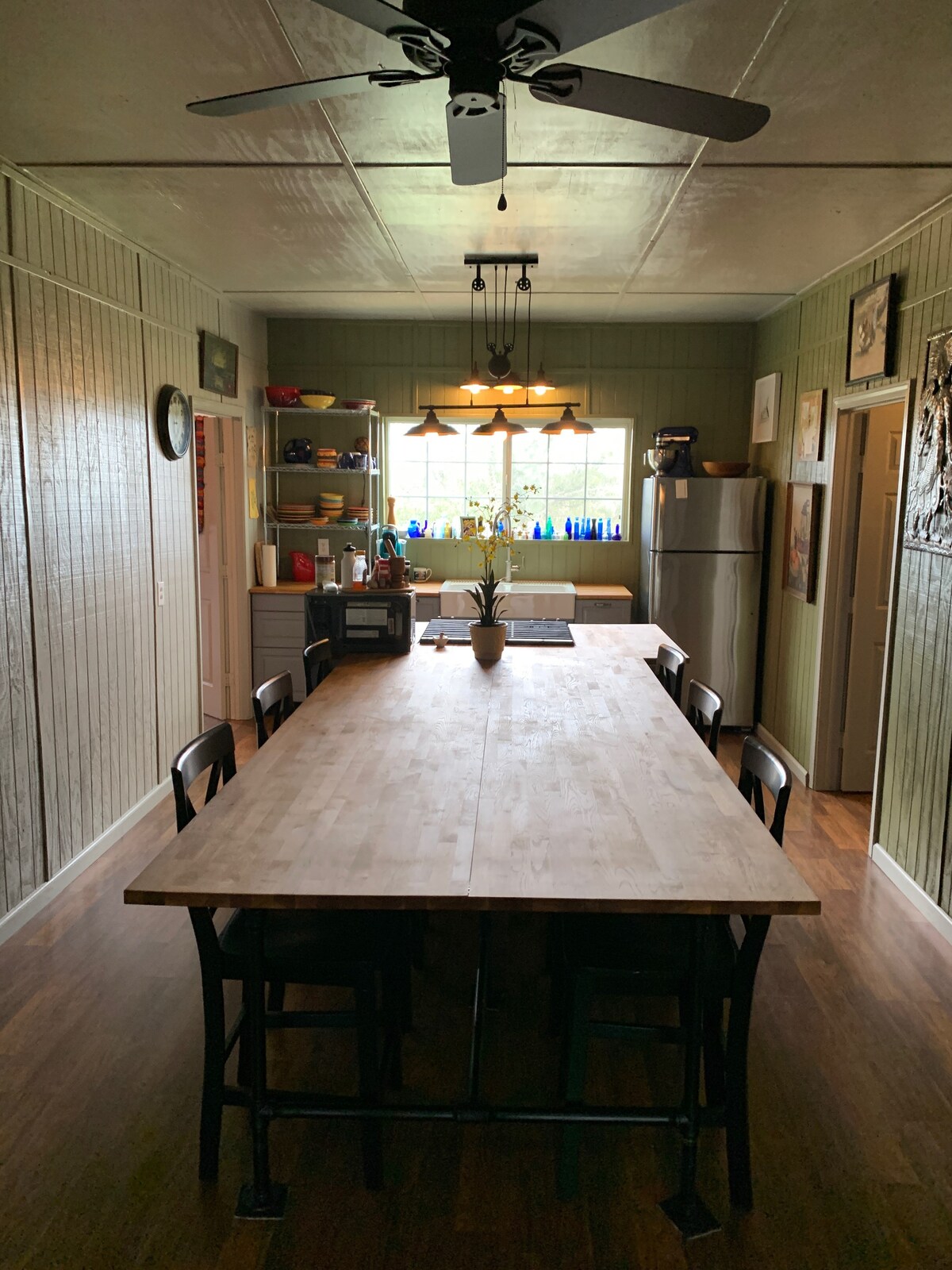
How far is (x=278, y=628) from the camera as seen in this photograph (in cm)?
602

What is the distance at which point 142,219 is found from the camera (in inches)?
145

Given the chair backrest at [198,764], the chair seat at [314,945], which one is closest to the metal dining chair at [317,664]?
the chair backrest at [198,764]

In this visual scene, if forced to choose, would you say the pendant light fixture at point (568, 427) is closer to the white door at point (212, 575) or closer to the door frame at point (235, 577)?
the door frame at point (235, 577)

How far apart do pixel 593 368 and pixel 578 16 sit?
4.90 meters

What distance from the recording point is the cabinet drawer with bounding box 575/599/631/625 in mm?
6074

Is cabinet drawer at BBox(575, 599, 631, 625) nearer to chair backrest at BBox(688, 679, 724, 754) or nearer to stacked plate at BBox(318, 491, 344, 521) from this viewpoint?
stacked plate at BBox(318, 491, 344, 521)

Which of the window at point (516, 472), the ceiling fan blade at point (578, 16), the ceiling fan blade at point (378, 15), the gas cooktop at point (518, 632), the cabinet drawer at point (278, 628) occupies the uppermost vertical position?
the ceiling fan blade at point (378, 15)

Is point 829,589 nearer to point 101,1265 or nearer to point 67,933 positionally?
point 67,933

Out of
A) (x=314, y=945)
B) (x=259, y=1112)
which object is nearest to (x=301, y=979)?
(x=314, y=945)

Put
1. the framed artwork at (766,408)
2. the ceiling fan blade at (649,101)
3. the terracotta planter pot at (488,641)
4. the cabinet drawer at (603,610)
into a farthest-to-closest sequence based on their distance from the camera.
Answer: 1. the cabinet drawer at (603,610)
2. the framed artwork at (766,408)
3. the terracotta planter pot at (488,641)
4. the ceiling fan blade at (649,101)

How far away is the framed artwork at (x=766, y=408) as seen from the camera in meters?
5.60

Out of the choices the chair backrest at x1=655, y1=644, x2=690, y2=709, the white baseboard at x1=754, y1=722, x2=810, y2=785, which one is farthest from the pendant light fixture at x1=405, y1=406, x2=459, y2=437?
the white baseboard at x1=754, y1=722, x2=810, y2=785

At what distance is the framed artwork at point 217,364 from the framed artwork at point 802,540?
11.3ft

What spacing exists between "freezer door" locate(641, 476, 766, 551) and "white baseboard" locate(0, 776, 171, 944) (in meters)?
3.40
